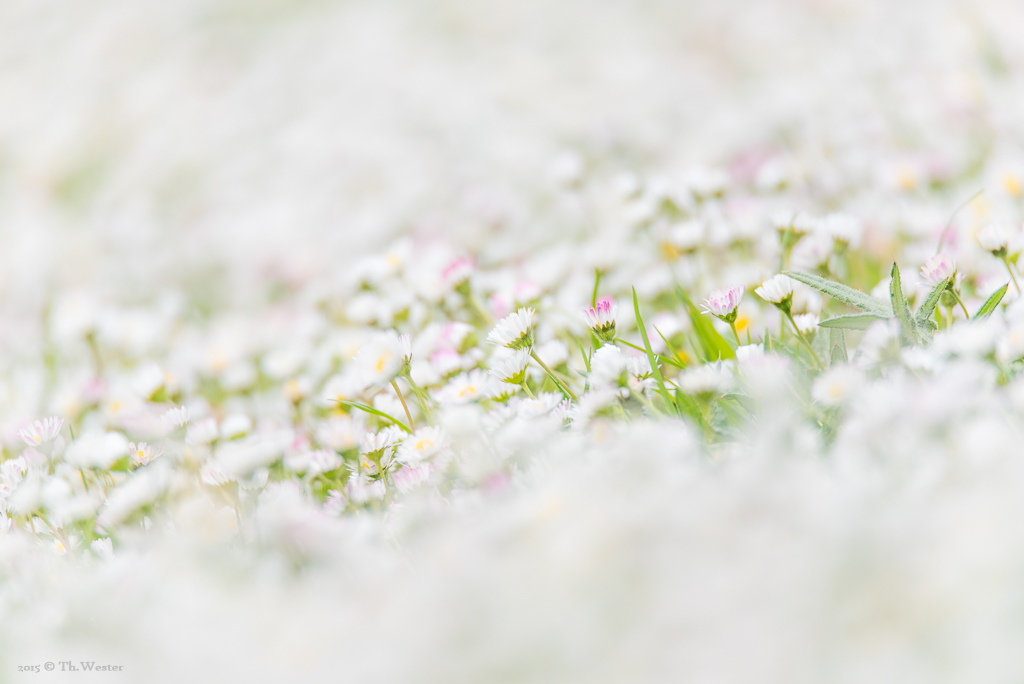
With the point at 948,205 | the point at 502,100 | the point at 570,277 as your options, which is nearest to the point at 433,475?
the point at 570,277

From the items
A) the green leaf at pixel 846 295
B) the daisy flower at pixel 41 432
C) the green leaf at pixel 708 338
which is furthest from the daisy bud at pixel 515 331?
the daisy flower at pixel 41 432

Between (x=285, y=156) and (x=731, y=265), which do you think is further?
(x=285, y=156)

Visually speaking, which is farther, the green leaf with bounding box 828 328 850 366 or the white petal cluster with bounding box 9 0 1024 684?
the green leaf with bounding box 828 328 850 366

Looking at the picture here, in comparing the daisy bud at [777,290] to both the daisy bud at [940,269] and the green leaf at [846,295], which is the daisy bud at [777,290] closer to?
the green leaf at [846,295]

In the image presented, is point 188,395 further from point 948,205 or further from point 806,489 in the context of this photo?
point 948,205

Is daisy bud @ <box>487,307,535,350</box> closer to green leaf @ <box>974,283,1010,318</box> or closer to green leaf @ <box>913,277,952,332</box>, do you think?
green leaf @ <box>913,277,952,332</box>

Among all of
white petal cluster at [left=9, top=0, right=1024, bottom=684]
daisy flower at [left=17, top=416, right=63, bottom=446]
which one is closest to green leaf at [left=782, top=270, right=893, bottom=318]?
white petal cluster at [left=9, top=0, right=1024, bottom=684]

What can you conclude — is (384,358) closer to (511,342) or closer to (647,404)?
(511,342)
